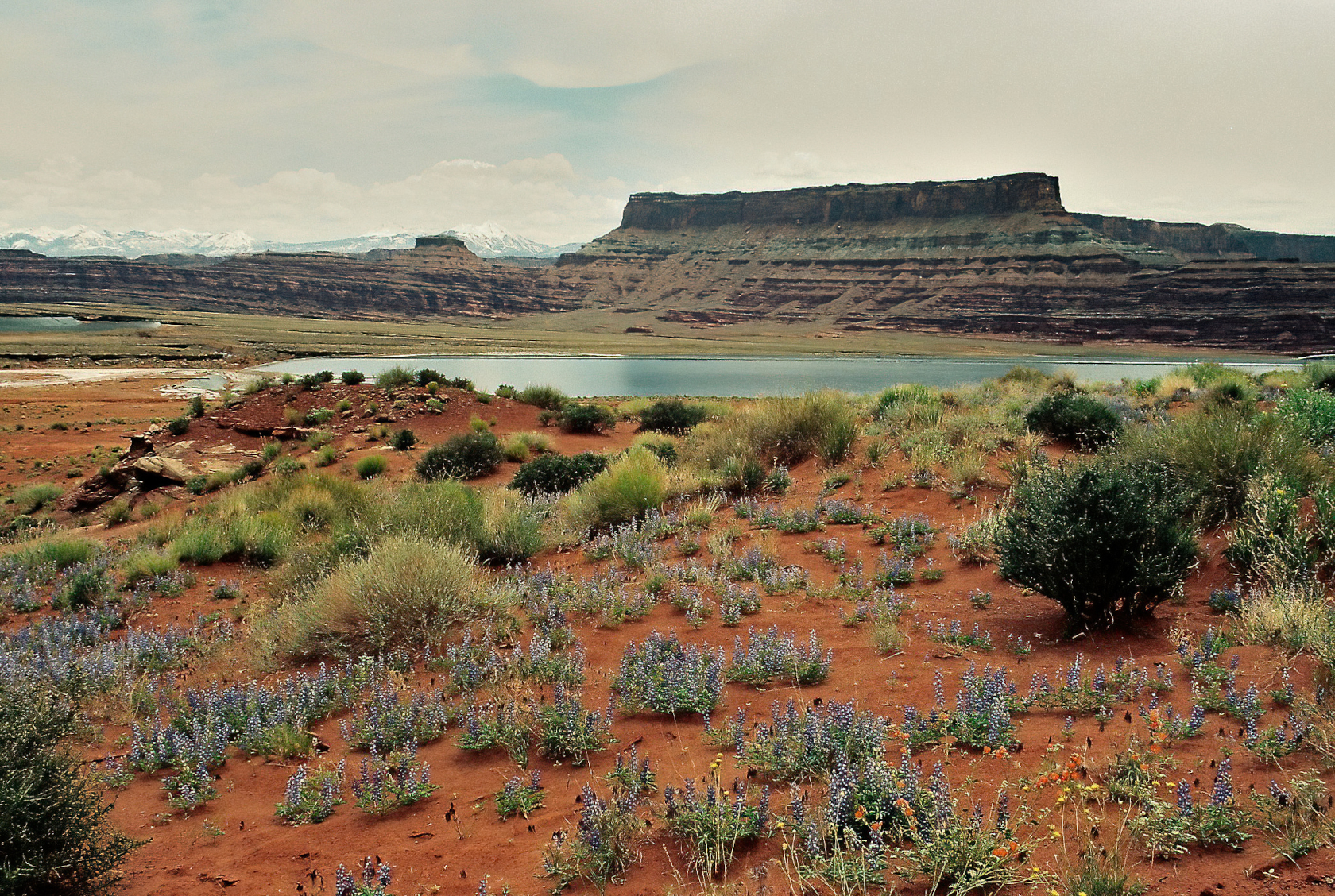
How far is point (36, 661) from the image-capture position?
627cm

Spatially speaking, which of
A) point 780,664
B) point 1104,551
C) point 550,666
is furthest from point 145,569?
point 1104,551

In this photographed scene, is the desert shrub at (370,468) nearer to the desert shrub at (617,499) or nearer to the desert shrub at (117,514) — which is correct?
the desert shrub at (117,514)

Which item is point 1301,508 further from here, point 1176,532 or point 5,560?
point 5,560

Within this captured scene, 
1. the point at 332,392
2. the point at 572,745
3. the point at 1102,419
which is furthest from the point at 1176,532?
the point at 332,392

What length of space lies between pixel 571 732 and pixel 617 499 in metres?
6.14

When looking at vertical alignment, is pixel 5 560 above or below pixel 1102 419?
below

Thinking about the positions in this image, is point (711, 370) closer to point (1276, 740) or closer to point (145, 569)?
point (145, 569)

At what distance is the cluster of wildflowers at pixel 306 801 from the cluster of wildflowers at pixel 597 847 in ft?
4.60

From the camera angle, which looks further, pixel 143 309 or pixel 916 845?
pixel 143 309

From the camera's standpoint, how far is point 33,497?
63.9 feet

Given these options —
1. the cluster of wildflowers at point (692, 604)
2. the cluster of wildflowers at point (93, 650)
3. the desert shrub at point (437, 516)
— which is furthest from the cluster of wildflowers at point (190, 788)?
the desert shrub at point (437, 516)

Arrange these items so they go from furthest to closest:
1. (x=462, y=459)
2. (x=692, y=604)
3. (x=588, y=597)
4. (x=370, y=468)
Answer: (x=370, y=468)
(x=462, y=459)
(x=588, y=597)
(x=692, y=604)

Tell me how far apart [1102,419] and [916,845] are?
1100cm

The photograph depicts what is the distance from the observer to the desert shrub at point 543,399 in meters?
26.0
